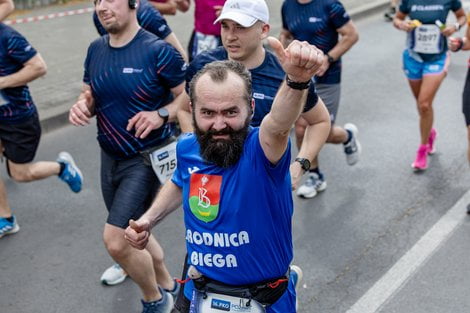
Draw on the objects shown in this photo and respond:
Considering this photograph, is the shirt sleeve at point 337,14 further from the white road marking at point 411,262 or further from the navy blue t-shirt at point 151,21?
the white road marking at point 411,262

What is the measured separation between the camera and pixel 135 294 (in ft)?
16.8

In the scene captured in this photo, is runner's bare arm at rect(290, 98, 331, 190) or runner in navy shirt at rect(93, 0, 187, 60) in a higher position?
runner's bare arm at rect(290, 98, 331, 190)

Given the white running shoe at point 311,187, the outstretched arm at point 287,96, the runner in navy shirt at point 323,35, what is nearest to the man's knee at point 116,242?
the outstretched arm at point 287,96

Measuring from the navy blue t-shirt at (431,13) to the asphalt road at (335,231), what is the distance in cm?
104

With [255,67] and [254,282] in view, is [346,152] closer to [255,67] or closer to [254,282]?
[255,67]

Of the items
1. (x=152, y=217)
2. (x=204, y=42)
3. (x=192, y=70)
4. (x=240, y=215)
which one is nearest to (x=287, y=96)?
(x=240, y=215)

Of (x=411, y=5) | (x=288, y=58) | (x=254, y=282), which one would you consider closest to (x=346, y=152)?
(x=411, y=5)

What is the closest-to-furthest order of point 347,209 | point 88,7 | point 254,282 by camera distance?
point 254,282 → point 347,209 → point 88,7

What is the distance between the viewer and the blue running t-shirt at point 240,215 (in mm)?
3061

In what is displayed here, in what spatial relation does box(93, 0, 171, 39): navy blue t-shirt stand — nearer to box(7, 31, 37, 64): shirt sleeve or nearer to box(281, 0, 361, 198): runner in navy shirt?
box(7, 31, 37, 64): shirt sleeve

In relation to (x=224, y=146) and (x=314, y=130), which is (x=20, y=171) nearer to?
(x=314, y=130)

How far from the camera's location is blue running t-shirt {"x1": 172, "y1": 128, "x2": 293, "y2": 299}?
3.06 meters

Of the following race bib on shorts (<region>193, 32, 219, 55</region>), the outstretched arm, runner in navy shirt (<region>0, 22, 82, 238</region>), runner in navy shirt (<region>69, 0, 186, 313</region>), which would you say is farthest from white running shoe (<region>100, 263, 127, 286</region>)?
race bib on shorts (<region>193, 32, 219, 55</region>)

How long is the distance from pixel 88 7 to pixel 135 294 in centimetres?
1063
